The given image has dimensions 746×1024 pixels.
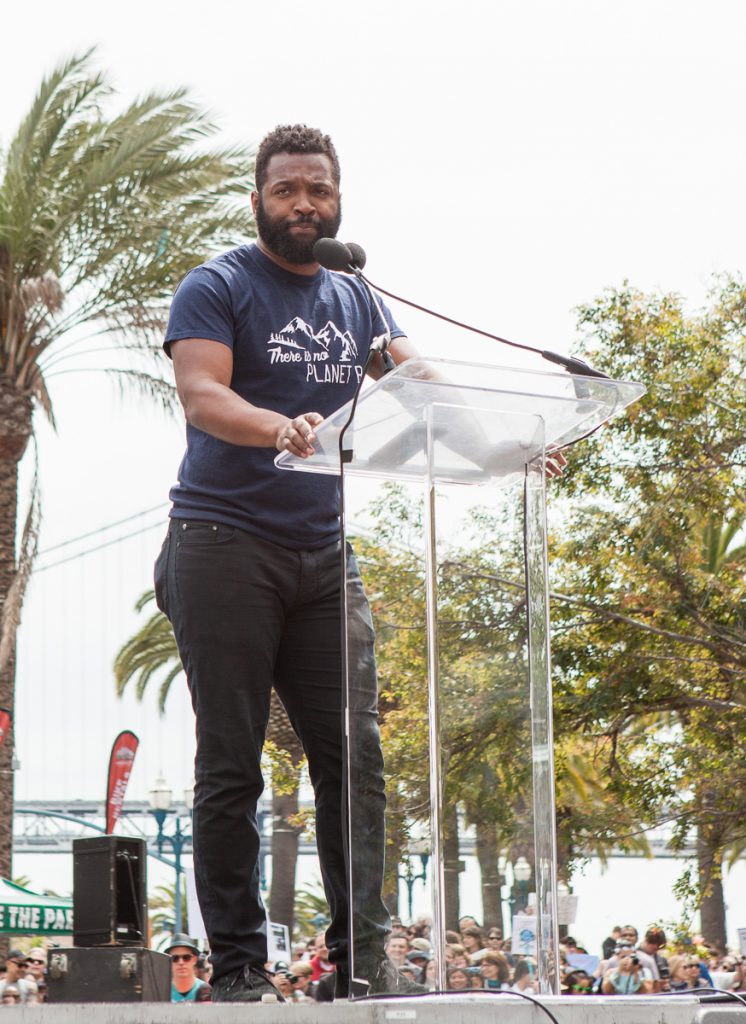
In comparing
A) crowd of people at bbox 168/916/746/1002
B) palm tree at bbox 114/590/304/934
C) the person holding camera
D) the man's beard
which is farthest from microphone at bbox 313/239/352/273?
palm tree at bbox 114/590/304/934

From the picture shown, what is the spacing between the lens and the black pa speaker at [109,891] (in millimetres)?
3746

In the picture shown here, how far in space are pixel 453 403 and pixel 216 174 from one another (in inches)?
480

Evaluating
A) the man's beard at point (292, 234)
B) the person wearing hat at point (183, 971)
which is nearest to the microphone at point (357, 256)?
the man's beard at point (292, 234)

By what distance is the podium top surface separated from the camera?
2484 millimetres

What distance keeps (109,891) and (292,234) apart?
1.93 m

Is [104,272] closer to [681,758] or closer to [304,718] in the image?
[681,758]

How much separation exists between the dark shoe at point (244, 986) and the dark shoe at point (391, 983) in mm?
316

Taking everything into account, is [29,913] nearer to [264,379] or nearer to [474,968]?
[264,379]

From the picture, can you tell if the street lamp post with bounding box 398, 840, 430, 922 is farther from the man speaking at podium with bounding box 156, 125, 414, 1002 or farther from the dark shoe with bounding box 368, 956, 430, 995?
the man speaking at podium with bounding box 156, 125, 414, 1002

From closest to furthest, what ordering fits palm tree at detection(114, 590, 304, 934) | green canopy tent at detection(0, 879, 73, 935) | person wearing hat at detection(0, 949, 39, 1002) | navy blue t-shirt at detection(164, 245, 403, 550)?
navy blue t-shirt at detection(164, 245, 403, 550), person wearing hat at detection(0, 949, 39, 1002), green canopy tent at detection(0, 879, 73, 935), palm tree at detection(114, 590, 304, 934)

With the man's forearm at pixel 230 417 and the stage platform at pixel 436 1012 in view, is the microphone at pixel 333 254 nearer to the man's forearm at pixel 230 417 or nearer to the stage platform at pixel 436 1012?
the man's forearm at pixel 230 417

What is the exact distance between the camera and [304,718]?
297cm

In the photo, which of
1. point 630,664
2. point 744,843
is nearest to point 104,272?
point 630,664

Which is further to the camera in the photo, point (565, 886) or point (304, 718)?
point (565, 886)
